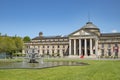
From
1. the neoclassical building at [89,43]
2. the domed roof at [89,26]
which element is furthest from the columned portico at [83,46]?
the domed roof at [89,26]

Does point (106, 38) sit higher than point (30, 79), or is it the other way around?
point (106, 38)

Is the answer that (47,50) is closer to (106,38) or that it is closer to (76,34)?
(76,34)

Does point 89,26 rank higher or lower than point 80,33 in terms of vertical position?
higher

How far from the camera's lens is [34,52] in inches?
2096

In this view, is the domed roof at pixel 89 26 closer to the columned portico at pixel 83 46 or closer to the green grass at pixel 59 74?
the columned portico at pixel 83 46

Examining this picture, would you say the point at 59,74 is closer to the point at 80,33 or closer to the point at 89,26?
the point at 80,33

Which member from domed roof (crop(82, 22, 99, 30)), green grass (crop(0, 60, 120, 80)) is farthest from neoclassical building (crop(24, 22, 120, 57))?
green grass (crop(0, 60, 120, 80))

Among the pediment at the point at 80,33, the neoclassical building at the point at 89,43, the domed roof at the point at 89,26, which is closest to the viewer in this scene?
the neoclassical building at the point at 89,43

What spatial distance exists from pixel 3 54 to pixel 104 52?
52.6m

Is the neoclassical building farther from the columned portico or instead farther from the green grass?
the green grass

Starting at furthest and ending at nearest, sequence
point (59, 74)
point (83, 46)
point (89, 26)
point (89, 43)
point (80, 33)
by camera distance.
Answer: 1. point (89, 26)
2. point (83, 46)
3. point (89, 43)
4. point (80, 33)
5. point (59, 74)

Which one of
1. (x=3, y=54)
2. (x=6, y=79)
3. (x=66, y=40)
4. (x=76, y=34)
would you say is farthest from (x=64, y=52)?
(x=6, y=79)

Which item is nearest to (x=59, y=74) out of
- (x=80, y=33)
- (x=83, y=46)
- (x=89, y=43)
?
(x=80, y=33)

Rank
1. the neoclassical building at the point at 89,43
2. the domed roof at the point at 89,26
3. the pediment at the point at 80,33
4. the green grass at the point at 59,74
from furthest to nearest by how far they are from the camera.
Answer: the domed roof at the point at 89,26 < the pediment at the point at 80,33 < the neoclassical building at the point at 89,43 < the green grass at the point at 59,74
